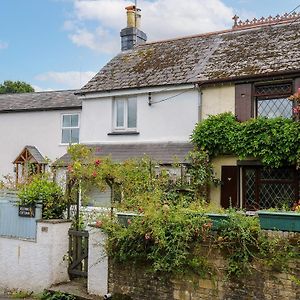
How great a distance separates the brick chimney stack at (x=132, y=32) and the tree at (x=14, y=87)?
39.5 metres

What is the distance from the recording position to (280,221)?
23.4ft

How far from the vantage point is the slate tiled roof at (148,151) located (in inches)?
640

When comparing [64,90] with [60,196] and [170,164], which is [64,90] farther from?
[60,196]

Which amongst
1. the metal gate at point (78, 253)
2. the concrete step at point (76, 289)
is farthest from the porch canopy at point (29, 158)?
the concrete step at point (76, 289)

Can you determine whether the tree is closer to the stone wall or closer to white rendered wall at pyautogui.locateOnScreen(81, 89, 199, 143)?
white rendered wall at pyautogui.locateOnScreen(81, 89, 199, 143)

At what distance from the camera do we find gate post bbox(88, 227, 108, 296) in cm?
919

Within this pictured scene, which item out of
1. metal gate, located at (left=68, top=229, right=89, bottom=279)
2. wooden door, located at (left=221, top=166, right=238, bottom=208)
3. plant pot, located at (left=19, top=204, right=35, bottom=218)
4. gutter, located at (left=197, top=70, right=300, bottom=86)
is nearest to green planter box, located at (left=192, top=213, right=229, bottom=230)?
metal gate, located at (left=68, top=229, right=89, bottom=279)

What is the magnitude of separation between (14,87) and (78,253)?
53546 mm

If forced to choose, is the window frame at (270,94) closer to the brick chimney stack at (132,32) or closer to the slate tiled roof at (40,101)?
the brick chimney stack at (132,32)

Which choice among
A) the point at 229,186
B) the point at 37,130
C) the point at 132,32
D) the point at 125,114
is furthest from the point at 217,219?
the point at 37,130

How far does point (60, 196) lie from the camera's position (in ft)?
36.8

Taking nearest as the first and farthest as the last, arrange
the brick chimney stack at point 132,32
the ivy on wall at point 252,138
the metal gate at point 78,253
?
1. the metal gate at point 78,253
2. the ivy on wall at point 252,138
3. the brick chimney stack at point 132,32

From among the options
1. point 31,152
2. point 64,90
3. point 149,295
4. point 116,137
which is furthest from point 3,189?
point 64,90

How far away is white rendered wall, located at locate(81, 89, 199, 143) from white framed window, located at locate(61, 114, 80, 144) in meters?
3.73
